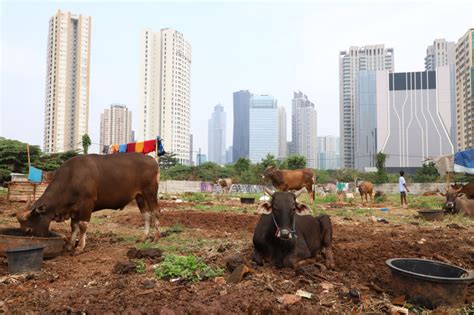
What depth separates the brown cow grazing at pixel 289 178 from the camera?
21.1 metres

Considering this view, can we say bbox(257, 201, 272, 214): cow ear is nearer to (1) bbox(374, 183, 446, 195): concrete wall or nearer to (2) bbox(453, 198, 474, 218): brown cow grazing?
(2) bbox(453, 198, 474, 218): brown cow grazing

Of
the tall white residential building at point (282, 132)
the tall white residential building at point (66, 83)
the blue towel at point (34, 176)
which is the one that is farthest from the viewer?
the tall white residential building at point (282, 132)

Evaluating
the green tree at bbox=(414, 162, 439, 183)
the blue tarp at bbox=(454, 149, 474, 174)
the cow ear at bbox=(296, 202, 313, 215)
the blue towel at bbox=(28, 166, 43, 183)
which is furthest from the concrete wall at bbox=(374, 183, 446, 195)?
the cow ear at bbox=(296, 202, 313, 215)

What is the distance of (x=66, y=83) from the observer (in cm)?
7850

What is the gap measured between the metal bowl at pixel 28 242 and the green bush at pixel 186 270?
224 cm

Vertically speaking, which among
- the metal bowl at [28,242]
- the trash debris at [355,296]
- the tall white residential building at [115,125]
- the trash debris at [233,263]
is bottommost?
the trash debris at [355,296]

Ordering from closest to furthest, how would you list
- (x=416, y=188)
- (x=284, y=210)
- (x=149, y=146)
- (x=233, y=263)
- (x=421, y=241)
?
(x=233, y=263), (x=284, y=210), (x=421, y=241), (x=149, y=146), (x=416, y=188)

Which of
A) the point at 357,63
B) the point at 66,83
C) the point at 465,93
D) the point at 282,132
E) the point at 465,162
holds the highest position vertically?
the point at 357,63

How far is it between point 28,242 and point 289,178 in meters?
17.1

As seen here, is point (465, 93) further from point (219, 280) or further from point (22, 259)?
point (22, 259)

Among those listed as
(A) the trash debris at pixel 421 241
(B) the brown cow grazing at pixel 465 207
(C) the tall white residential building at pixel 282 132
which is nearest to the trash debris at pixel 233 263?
(A) the trash debris at pixel 421 241

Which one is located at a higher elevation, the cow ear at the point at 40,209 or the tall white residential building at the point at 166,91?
the tall white residential building at the point at 166,91

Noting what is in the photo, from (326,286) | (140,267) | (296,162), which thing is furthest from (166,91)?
(326,286)

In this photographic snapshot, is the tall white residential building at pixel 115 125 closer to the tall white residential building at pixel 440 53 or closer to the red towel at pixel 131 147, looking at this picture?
the red towel at pixel 131 147
